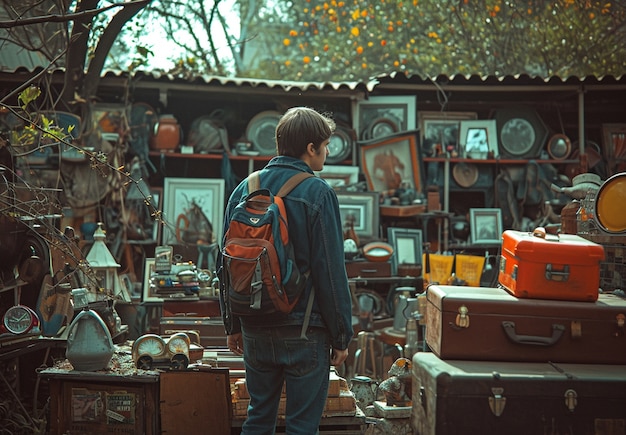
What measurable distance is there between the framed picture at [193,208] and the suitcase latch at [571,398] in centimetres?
515

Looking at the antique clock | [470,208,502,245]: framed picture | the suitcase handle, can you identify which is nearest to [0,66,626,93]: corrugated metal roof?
[470,208,502,245]: framed picture

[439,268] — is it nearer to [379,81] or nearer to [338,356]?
[379,81]

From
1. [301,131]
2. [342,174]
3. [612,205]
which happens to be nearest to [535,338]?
[612,205]

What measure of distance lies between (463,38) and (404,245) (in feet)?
25.0

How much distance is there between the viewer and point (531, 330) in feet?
12.4

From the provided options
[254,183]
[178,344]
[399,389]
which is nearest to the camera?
[254,183]

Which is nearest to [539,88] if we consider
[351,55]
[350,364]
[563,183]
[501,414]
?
[563,183]

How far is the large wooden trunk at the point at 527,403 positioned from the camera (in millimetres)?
3492

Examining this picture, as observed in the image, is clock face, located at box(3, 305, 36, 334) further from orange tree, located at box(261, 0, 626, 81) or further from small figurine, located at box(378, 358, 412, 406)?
orange tree, located at box(261, 0, 626, 81)

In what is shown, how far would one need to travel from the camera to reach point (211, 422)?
4.14 m

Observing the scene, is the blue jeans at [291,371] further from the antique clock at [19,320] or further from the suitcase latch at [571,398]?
the antique clock at [19,320]

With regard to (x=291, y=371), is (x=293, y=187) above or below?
above

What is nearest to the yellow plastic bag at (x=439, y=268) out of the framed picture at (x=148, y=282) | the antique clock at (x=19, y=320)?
the framed picture at (x=148, y=282)

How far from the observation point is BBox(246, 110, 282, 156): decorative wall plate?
28.2ft
